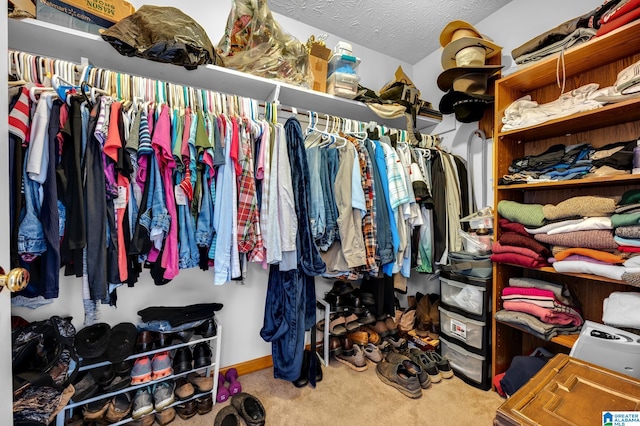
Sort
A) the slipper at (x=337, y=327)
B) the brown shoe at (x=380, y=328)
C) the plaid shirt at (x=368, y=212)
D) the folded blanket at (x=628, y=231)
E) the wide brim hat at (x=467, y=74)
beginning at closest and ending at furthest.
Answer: the folded blanket at (x=628, y=231) < the plaid shirt at (x=368, y=212) < the wide brim hat at (x=467, y=74) < the slipper at (x=337, y=327) < the brown shoe at (x=380, y=328)

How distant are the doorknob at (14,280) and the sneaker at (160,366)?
3.42 feet

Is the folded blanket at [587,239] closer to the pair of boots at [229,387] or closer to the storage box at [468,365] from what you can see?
the storage box at [468,365]

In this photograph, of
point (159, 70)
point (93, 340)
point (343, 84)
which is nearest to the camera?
point (93, 340)

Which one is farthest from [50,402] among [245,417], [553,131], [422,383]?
[553,131]

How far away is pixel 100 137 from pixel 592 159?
2.23 meters

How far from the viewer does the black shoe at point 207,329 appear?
1475mm

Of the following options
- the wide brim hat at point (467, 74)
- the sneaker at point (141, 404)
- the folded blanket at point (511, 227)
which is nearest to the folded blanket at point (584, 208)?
the folded blanket at point (511, 227)

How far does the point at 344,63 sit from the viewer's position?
174 centimetres

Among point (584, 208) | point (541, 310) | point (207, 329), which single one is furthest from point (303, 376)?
point (584, 208)

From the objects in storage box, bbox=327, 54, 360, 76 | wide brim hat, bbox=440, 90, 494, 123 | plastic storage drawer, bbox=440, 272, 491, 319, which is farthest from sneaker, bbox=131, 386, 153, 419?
wide brim hat, bbox=440, 90, 494, 123

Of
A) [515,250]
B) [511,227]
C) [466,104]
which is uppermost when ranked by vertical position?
[466,104]

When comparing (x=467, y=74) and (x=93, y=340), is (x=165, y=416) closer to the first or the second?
(x=93, y=340)

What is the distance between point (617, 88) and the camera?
1.21 meters

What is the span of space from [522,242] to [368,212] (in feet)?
2.84
